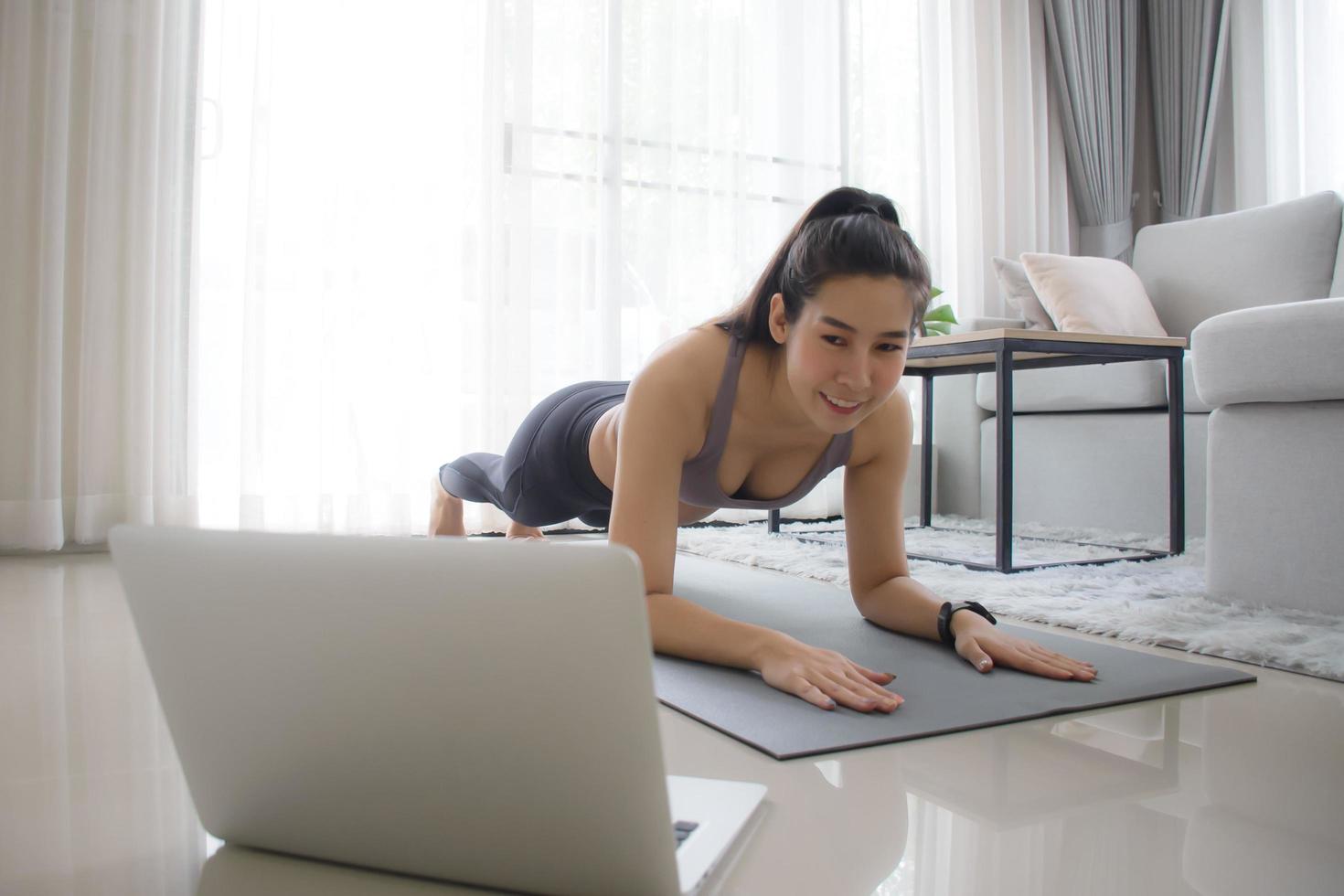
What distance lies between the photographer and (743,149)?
3.62 m

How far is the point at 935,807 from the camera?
820 mm

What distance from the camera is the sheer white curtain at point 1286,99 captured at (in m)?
3.75

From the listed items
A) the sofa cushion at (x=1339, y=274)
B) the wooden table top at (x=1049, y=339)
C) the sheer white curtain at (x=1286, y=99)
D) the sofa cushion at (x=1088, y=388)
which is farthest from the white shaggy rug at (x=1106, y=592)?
the sheer white curtain at (x=1286, y=99)

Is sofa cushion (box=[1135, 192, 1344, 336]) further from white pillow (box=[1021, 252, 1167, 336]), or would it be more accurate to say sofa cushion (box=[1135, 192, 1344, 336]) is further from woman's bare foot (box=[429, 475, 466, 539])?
woman's bare foot (box=[429, 475, 466, 539])

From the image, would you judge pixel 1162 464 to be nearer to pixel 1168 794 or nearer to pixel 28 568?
pixel 1168 794

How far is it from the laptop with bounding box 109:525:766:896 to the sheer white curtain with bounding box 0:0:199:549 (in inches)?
90.4

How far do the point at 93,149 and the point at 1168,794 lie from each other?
2941 millimetres

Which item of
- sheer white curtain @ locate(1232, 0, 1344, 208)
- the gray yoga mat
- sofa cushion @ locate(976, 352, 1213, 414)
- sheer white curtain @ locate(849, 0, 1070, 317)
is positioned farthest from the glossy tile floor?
sheer white curtain @ locate(1232, 0, 1344, 208)

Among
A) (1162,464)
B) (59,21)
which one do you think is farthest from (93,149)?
(1162,464)

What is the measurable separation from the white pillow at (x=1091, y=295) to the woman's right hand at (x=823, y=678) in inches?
92.5

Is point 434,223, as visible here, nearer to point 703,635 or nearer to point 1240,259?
point 703,635

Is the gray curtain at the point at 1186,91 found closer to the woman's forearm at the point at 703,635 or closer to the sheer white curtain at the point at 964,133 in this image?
the sheer white curtain at the point at 964,133

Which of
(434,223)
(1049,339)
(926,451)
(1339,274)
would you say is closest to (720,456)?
(1049,339)

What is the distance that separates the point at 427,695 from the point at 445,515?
6.71ft
